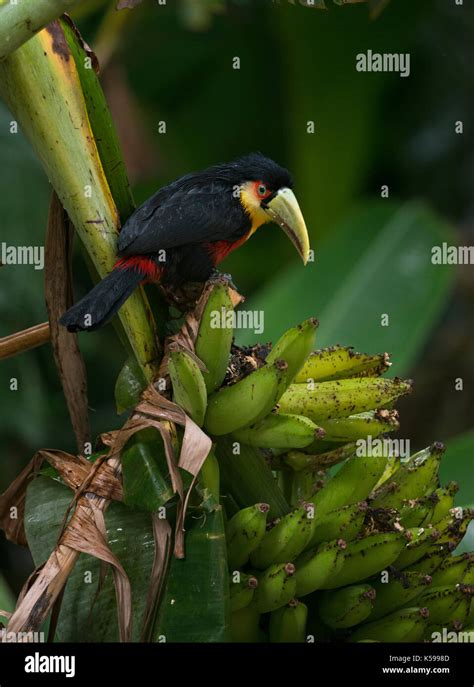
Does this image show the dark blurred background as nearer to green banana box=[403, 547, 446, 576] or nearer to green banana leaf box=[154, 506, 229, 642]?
green banana box=[403, 547, 446, 576]

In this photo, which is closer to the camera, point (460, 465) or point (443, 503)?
point (443, 503)

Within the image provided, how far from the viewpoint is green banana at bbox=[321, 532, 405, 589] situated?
99 cm

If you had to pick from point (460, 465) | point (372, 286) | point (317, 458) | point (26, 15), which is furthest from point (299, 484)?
point (372, 286)

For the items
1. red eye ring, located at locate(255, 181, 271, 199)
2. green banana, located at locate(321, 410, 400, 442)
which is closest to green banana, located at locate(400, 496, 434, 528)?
green banana, located at locate(321, 410, 400, 442)

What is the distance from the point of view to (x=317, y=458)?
110 cm

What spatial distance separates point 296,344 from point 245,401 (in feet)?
0.27

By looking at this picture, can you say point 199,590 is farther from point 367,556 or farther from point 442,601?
point 442,601

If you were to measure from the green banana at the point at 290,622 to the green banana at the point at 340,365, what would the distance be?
26 cm

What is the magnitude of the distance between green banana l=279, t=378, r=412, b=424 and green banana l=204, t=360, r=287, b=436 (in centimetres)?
8

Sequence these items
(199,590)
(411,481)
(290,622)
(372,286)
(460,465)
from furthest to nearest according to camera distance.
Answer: (372,286) → (460,465) → (411,481) → (290,622) → (199,590)

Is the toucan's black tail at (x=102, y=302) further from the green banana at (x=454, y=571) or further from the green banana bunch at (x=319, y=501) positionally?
the green banana at (x=454, y=571)

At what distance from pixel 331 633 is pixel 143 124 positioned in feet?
6.90

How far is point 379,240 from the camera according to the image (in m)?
2.10

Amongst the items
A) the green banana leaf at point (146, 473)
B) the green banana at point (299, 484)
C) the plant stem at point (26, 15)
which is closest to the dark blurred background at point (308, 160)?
the green banana at point (299, 484)
